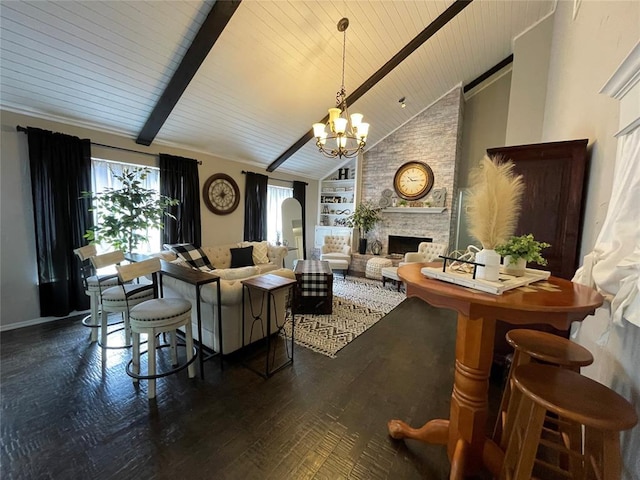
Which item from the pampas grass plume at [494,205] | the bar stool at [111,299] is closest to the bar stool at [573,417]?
the pampas grass plume at [494,205]

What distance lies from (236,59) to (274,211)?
344cm

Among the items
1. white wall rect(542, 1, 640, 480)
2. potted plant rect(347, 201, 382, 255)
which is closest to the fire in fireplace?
potted plant rect(347, 201, 382, 255)

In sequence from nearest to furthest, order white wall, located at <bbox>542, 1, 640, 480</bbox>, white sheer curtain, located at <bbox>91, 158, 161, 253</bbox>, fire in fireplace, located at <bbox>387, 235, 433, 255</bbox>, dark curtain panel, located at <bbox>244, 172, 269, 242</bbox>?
white wall, located at <bbox>542, 1, 640, 480</bbox>
white sheer curtain, located at <bbox>91, 158, 161, 253</bbox>
dark curtain panel, located at <bbox>244, 172, 269, 242</bbox>
fire in fireplace, located at <bbox>387, 235, 433, 255</bbox>

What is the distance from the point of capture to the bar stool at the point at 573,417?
2.71ft

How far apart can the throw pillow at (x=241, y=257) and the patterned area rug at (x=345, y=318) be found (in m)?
1.72

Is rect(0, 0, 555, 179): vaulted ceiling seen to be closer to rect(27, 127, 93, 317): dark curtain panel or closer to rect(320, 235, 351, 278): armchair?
rect(27, 127, 93, 317): dark curtain panel

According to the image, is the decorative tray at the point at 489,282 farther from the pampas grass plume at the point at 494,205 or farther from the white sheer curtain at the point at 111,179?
the white sheer curtain at the point at 111,179

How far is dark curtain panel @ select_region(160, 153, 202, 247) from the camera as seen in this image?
412cm

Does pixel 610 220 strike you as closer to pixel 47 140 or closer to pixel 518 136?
pixel 518 136

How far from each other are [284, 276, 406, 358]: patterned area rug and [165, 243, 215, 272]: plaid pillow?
1656 millimetres

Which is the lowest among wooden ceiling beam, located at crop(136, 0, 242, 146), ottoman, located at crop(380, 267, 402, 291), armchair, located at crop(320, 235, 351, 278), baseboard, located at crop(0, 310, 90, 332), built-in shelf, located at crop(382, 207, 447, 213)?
baseboard, located at crop(0, 310, 90, 332)

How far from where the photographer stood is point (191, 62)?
2920 mm

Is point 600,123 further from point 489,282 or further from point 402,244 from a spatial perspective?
point 402,244

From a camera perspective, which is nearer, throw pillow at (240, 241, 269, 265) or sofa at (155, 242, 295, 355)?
sofa at (155, 242, 295, 355)
